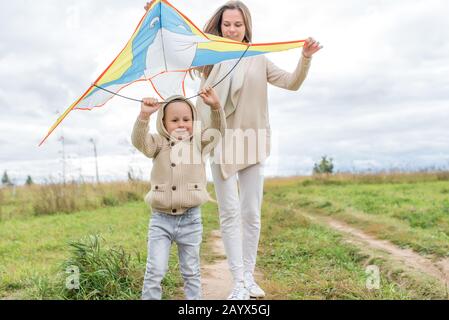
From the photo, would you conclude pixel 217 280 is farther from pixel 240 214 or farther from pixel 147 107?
pixel 147 107

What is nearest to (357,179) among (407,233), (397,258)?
(407,233)

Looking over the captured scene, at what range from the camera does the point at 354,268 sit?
19.0ft

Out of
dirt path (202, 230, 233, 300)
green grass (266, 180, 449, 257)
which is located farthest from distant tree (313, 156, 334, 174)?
dirt path (202, 230, 233, 300)

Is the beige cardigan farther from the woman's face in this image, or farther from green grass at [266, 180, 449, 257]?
green grass at [266, 180, 449, 257]

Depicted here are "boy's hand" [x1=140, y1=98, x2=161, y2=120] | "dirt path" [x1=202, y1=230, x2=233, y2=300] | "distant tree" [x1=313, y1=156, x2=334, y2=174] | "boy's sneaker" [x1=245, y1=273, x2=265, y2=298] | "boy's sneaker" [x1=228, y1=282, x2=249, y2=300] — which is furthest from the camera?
"distant tree" [x1=313, y1=156, x2=334, y2=174]

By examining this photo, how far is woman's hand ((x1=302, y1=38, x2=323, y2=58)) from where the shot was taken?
3856 mm

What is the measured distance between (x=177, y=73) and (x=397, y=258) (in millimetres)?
3610

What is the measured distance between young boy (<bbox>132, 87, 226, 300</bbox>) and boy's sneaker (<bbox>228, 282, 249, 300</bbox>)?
379mm

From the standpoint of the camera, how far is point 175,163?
3621mm

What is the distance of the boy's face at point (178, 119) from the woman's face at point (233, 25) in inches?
29.5

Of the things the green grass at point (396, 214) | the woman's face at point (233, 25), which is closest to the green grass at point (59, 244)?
the woman's face at point (233, 25)

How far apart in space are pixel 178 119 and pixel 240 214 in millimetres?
992
